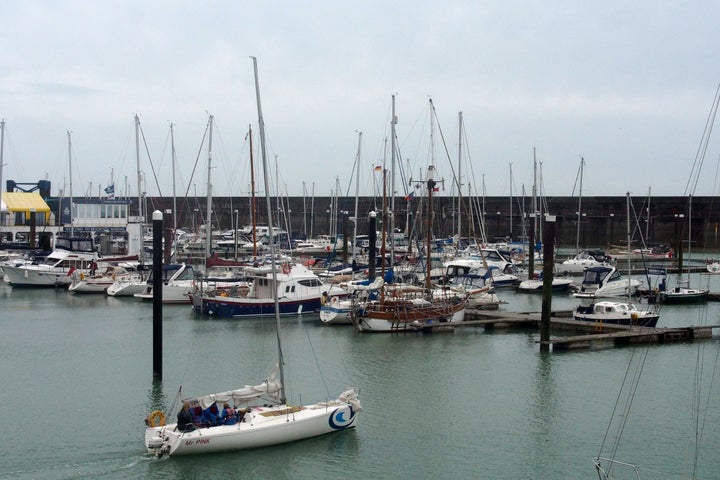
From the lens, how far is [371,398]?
2648 centimetres

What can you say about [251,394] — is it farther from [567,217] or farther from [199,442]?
[567,217]

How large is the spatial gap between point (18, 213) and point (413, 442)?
70.2 m

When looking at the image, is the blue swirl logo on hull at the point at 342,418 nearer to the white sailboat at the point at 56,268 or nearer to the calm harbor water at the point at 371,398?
the calm harbor water at the point at 371,398

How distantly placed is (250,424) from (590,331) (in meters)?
22.2

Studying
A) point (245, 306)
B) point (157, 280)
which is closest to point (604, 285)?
point (245, 306)

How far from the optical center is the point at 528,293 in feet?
202

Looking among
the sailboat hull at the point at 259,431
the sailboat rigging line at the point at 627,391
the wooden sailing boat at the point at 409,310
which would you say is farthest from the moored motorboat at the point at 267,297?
the sailboat hull at the point at 259,431

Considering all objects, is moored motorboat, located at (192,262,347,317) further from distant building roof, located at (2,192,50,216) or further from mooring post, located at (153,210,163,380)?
distant building roof, located at (2,192,50,216)

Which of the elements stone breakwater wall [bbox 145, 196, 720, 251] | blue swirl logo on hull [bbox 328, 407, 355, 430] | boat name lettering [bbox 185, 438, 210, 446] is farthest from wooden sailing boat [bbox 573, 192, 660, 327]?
stone breakwater wall [bbox 145, 196, 720, 251]

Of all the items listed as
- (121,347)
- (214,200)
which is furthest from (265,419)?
(214,200)

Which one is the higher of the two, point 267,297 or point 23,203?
point 23,203

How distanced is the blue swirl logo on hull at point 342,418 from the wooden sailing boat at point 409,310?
16.9 meters

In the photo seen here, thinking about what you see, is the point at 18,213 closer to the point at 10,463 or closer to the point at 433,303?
the point at 433,303

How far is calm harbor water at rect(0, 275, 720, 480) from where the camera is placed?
66.3ft
